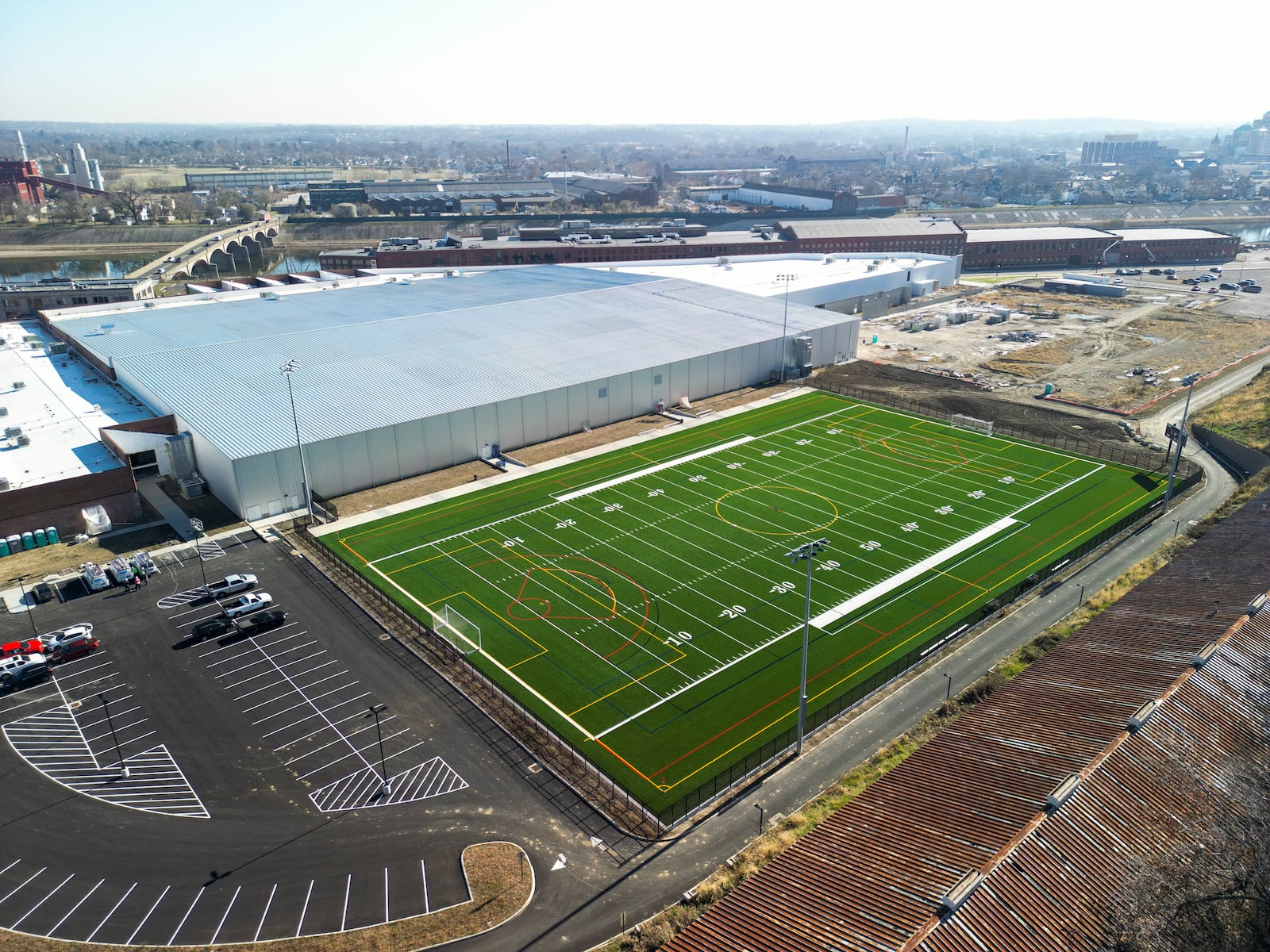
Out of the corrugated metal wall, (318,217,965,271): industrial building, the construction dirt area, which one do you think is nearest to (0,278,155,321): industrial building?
(318,217,965,271): industrial building

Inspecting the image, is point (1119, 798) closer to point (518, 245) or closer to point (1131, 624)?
point (1131, 624)

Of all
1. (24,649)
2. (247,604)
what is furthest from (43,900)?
(247,604)

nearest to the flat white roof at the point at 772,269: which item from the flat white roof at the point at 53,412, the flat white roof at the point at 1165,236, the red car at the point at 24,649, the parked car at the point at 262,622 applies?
the flat white roof at the point at 1165,236

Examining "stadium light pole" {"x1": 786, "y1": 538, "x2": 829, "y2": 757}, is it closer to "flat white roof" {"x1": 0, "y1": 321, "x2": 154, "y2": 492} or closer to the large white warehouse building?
the large white warehouse building

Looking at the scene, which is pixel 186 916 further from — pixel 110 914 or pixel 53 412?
pixel 53 412

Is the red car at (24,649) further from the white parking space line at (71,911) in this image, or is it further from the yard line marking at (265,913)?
the yard line marking at (265,913)

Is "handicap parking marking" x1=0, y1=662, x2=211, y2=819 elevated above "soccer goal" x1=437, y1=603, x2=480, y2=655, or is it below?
below
